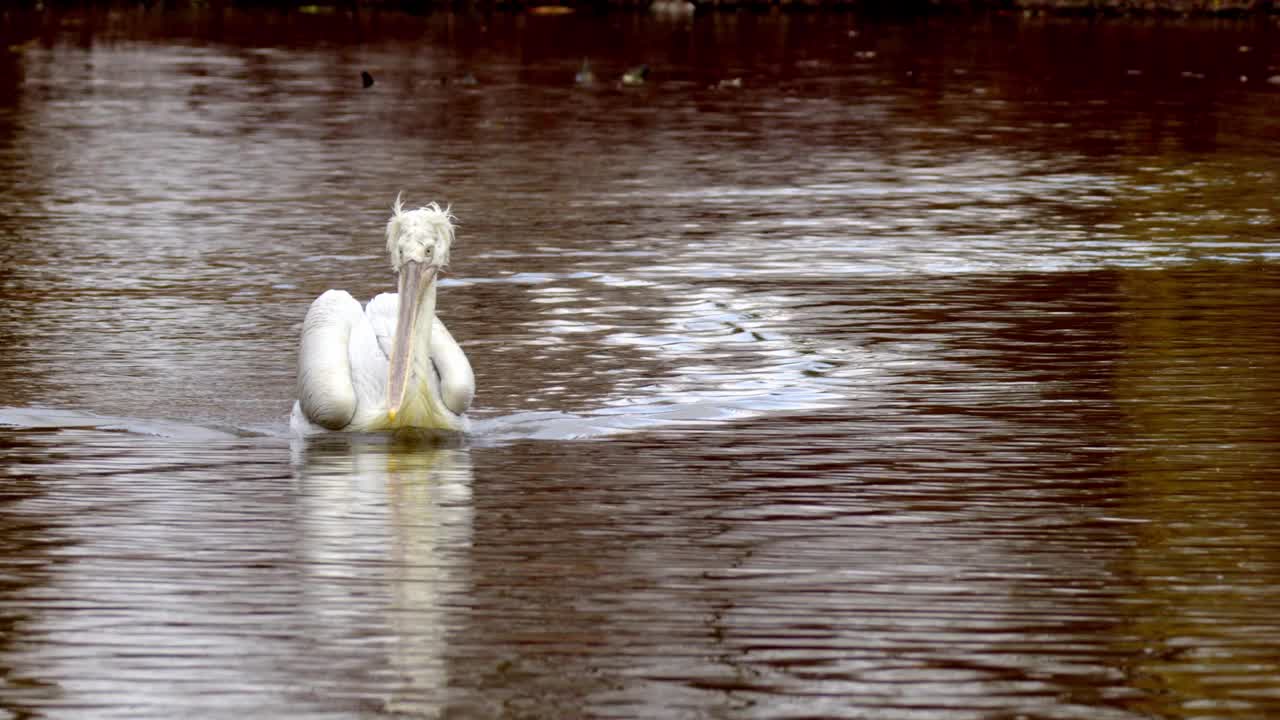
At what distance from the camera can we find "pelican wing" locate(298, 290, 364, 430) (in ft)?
34.0

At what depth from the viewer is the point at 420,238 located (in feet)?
35.1

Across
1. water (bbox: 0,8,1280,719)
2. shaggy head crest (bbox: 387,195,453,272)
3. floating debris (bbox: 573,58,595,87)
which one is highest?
shaggy head crest (bbox: 387,195,453,272)

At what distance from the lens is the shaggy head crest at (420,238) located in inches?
419

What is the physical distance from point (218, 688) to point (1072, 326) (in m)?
7.94

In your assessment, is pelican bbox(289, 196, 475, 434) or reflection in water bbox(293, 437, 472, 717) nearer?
reflection in water bbox(293, 437, 472, 717)

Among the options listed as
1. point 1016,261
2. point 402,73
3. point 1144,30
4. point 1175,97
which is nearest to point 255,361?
point 1016,261

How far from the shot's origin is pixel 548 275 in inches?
628

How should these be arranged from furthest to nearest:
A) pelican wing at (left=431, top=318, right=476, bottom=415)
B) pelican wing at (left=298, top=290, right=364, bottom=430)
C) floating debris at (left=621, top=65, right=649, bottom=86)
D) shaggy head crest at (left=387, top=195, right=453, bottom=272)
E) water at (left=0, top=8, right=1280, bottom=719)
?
1. floating debris at (left=621, top=65, right=649, bottom=86)
2. shaggy head crest at (left=387, top=195, right=453, bottom=272)
3. pelican wing at (left=431, top=318, right=476, bottom=415)
4. pelican wing at (left=298, top=290, right=364, bottom=430)
5. water at (left=0, top=8, right=1280, bottom=719)

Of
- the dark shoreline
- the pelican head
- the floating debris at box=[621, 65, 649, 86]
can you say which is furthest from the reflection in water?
the dark shoreline

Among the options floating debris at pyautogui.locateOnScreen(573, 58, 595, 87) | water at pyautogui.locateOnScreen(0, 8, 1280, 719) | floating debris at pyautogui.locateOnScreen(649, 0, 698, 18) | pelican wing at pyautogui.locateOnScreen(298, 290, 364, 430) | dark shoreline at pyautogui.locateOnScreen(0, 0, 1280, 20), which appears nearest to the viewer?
water at pyautogui.locateOnScreen(0, 8, 1280, 719)

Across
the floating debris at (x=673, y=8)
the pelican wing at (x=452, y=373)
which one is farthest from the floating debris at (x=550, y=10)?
the pelican wing at (x=452, y=373)

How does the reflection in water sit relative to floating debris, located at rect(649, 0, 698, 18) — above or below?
above

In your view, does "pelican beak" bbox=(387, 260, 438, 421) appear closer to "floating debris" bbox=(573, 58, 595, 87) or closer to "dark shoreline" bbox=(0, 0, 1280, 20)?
"floating debris" bbox=(573, 58, 595, 87)

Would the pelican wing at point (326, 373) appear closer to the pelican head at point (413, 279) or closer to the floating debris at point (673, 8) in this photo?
the pelican head at point (413, 279)
